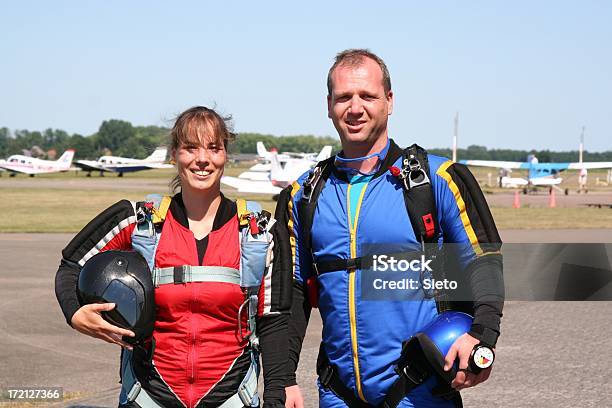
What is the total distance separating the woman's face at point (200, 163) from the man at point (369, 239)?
40 cm

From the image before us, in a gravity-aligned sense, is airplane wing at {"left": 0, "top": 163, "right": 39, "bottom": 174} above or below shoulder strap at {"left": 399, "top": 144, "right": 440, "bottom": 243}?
below

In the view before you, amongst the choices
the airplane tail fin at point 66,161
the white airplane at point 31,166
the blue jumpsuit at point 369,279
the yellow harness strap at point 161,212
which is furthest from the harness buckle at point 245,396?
the airplane tail fin at point 66,161

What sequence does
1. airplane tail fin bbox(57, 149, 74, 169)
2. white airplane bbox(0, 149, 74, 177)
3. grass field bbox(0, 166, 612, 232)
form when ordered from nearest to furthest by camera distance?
grass field bbox(0, 166, 612, 232)
white airplane bbox(0, 149, 74, 177)
airplane tail fin bbox(57, 149, 74, 169)

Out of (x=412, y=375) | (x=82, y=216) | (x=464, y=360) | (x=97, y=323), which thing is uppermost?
(x=97, y=323)

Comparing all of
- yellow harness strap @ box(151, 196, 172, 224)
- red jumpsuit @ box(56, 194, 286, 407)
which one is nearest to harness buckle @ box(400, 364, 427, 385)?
red jumpsuit @ box(56, 194, 286, 407)

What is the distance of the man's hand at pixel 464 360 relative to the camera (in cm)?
326

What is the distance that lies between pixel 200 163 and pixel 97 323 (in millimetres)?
752

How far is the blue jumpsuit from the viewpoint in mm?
3451

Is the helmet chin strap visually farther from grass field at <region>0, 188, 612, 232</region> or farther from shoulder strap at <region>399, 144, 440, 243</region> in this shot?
grass field at <region>0, 188, 612, 232</region>

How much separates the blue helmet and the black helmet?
1.03 meters

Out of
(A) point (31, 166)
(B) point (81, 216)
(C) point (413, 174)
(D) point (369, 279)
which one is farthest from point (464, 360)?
(A) point (31, 166)

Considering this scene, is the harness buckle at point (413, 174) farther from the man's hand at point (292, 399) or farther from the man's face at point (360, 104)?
the man's hand at point (292, 399)

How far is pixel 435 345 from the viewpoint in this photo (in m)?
3.30

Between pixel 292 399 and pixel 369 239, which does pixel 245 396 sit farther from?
pixel 369 239
